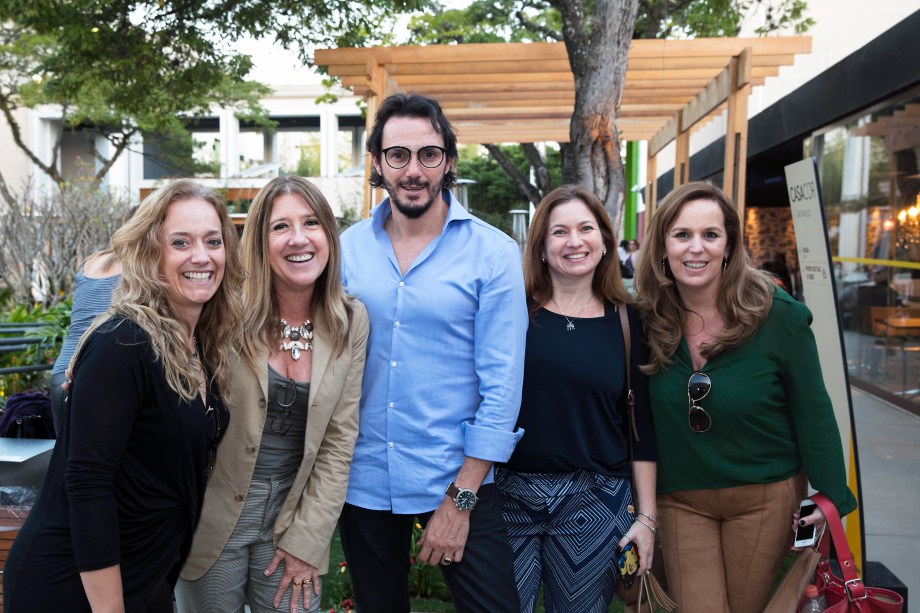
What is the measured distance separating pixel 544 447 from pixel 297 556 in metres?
0.87

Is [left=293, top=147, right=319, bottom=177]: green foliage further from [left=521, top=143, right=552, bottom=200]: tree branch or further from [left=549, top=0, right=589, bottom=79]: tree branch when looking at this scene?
[left=549, top=0, right=589, bottom=79]: tree branch

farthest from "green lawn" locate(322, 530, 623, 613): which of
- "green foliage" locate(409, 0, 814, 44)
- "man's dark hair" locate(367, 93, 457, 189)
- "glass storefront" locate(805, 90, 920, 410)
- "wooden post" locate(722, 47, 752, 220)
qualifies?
"green foliage" locate(409, 0, 814, 44)

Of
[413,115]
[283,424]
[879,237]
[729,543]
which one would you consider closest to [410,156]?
[413,115]

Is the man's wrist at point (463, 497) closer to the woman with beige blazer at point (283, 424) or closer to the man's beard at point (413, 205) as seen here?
the woman with beige blazer at point (283, 424)

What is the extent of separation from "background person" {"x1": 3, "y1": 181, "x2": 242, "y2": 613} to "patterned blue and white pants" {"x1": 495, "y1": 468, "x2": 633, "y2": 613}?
105 centimetres

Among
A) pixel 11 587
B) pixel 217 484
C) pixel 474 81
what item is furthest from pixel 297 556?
pixel 474 81

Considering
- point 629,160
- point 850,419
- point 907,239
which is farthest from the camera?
point 629,160

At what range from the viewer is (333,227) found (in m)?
2.51

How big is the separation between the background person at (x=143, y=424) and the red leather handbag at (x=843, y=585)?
2.05m

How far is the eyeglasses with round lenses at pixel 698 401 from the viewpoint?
2.66 meters

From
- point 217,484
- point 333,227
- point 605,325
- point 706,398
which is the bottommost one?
point 217,484

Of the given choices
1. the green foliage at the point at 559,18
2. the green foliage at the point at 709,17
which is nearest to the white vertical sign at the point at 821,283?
the green foliage at the point at 559,18

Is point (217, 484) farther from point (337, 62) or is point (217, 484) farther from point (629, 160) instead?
point (629, 160)

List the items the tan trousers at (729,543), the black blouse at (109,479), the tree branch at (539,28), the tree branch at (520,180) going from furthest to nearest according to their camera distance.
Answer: the tree branch at (520,180)
the tree branch at (539,28)
the tan trousers at (729,543)
the black blouse at (109,479)
